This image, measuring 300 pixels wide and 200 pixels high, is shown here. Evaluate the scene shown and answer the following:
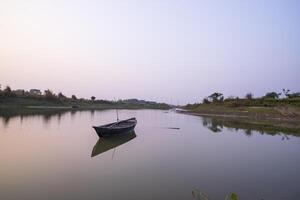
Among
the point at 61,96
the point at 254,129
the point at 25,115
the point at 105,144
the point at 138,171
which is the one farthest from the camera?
the point at 61,96

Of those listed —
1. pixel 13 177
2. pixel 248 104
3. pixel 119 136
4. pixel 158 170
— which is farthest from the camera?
pixel 248 104

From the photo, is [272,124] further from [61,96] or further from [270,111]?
[61,96]

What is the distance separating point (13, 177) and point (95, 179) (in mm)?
2432

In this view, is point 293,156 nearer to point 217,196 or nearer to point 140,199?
point 217,196

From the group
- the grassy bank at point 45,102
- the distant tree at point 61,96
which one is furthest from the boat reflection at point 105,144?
the distant tree at point 61,96

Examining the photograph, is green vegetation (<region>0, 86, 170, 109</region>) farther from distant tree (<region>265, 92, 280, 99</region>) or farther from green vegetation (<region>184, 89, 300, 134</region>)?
distant tree (<region>265, 92, 280, 99</region>)

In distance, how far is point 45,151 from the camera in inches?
531

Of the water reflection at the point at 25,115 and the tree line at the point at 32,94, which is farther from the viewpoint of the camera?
the tree line at the point at 32,94

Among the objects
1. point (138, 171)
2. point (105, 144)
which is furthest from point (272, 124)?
point (138, 171)

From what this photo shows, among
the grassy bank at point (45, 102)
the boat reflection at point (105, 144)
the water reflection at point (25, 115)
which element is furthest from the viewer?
the grassy bank at point (45, 102)

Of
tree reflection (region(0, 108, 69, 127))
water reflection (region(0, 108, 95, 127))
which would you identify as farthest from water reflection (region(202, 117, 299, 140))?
tree reflection (region(0, 108, 69, 127))

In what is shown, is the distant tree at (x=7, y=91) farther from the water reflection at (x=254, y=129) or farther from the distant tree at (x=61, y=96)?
the water reflection at (x=254, y=129)

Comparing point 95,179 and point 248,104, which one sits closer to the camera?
point 95,179

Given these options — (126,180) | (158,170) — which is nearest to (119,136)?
(158,170)
